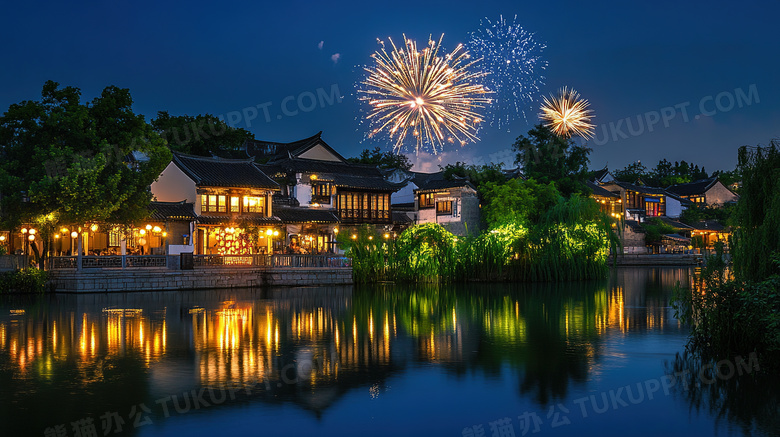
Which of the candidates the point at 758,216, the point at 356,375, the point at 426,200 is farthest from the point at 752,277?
the point at 426,200

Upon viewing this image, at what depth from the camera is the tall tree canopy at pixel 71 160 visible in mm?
29375

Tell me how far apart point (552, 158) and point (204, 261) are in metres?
33.6

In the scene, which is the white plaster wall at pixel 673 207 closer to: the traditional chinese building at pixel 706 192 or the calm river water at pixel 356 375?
the traditional chinese building at pixel 706 192

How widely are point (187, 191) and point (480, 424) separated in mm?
36107

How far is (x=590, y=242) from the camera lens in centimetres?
3950

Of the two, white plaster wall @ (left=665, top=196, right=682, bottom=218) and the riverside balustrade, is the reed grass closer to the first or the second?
the riverside balustrade

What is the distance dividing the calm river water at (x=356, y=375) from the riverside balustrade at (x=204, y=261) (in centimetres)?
736

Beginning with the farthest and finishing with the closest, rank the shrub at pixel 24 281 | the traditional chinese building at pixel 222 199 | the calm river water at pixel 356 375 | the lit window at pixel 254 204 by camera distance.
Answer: the lit window at pixel 254 204 → the traditional chinese building at pixel 222 199 → the shrub at pixel 24 281 → the calm river water at pixel 356 375

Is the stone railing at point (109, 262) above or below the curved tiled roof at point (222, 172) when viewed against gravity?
below

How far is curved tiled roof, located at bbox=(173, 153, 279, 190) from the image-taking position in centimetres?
4231

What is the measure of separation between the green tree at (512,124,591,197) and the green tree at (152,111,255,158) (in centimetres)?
2397

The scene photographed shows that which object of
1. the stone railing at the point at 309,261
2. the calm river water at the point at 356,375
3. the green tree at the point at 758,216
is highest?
the green tree at the point at 758,216

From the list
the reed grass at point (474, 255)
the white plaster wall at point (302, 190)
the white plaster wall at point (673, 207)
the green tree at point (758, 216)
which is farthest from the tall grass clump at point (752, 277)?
the white plaster wall at point (673, 207)

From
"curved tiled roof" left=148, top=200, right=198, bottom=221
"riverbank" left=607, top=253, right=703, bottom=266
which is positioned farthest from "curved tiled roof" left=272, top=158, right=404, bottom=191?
"riverbank" left=607, top=253, right=703, bottom=266
